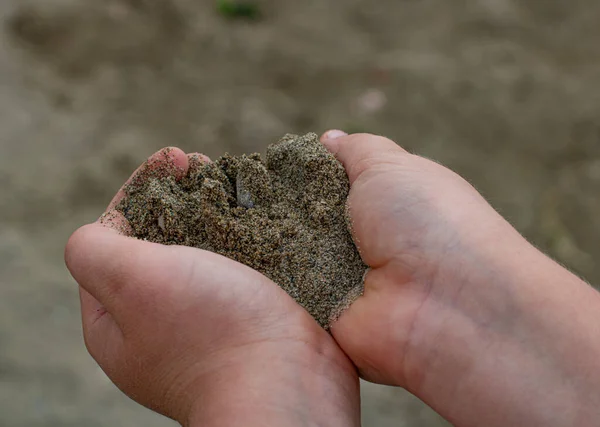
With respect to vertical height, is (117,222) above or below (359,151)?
below

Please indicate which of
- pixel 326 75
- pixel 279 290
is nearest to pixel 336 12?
pixel 326 75

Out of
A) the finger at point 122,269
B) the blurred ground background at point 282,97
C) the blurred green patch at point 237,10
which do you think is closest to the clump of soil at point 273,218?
the finger at point 122,269

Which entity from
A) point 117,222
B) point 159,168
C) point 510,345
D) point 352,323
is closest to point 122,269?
point 117,222

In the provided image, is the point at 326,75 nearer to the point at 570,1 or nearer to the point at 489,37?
the point at 489,37

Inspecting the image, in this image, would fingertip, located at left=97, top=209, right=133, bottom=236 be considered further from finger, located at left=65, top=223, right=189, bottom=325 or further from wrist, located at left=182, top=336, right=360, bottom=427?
wrist, located at left=182, top=336, right=360, bottom=427

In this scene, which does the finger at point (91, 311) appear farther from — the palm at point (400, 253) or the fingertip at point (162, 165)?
the palm at point (400, 253)

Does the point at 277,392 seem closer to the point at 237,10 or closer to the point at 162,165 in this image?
the point at 162,165
